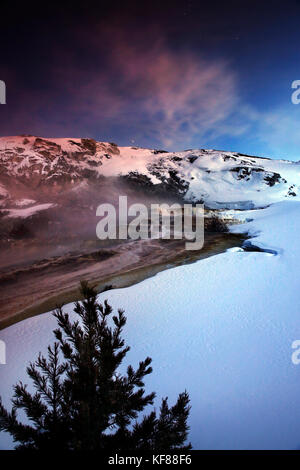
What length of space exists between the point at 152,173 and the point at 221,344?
41208 mm

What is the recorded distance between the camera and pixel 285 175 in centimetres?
3794

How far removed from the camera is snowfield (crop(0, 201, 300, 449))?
6.26 feet

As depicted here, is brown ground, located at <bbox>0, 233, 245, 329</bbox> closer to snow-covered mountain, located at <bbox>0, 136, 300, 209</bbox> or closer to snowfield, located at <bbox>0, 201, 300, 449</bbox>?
snowfield, located at <bbox>0, 201, 300, 449</bbox>

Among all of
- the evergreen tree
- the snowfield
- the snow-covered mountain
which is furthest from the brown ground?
the snow-covered mountain

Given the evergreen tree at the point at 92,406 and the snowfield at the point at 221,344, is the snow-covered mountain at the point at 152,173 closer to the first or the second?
the snowfield at the point at 221,344

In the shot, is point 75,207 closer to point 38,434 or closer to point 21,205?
point 21,205

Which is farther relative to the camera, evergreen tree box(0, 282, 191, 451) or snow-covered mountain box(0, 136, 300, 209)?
snow-covered mountain box(0, 136, 300, 209)

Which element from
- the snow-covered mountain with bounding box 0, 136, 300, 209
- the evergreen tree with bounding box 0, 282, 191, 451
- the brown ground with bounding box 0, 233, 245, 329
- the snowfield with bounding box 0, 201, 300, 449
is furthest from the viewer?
the snow-covered mountain with bounding box 0, 136, 300, 209

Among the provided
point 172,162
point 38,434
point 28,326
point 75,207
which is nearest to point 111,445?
point 38,434

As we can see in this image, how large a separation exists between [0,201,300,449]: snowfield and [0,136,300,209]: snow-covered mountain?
26.3m

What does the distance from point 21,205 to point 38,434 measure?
91.8ft

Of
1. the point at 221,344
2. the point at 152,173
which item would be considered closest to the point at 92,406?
the point at 221,344

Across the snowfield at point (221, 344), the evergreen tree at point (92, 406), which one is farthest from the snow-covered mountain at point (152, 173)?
the evergreen tree at point (92, 406)

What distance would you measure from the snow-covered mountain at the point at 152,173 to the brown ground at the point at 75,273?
21604 millimetres
